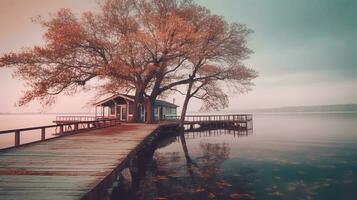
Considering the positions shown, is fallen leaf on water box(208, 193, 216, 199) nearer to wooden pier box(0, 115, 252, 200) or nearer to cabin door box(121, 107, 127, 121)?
wooden pier box(0, 115, 252, 200)

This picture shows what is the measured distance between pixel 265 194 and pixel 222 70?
2540cm

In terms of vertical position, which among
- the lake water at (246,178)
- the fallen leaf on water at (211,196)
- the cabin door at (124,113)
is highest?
the cabin door at (124,113)

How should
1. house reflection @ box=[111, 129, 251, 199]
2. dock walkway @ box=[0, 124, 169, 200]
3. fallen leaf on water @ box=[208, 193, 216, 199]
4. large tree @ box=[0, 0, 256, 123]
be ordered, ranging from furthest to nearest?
large tree @ box=[0, 0, 256, 123]
house reflection @ box=[111, 129, 251, 199]
fallen leaf on water @ box=[208, 193, 216, 199]
dock walkway @ box=[0, 124, 169, 200]

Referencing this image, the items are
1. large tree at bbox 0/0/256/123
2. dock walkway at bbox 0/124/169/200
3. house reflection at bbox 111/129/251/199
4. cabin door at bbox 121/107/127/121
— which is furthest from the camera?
cabin door at bbox 121/107/127/121

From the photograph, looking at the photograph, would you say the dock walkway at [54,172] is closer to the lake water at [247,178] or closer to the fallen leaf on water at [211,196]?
the lake water at [247,178]

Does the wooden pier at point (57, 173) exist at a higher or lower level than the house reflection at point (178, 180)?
higher

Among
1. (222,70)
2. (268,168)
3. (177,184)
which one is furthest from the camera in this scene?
(222,70)

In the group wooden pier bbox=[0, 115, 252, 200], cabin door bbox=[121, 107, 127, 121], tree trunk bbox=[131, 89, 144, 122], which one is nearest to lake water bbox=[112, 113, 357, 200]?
wooden pier bbox=[0, 115, 252, 200]

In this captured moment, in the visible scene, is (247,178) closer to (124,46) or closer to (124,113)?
(124,46)

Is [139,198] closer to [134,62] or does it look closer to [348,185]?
[348,185]

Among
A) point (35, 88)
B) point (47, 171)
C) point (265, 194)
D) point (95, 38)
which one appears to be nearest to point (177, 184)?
point (265, 194)

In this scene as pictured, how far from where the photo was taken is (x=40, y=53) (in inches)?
907

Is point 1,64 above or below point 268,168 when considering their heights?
above

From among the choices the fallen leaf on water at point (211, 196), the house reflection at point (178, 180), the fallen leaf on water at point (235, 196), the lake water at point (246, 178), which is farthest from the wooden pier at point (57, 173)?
the fallen leaf on water at point (235, 196)
